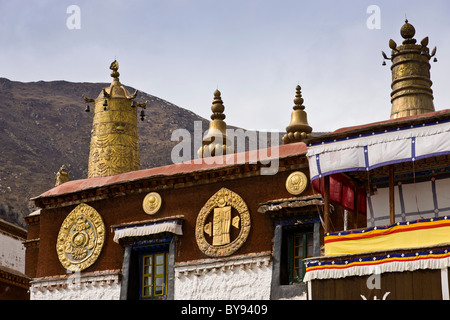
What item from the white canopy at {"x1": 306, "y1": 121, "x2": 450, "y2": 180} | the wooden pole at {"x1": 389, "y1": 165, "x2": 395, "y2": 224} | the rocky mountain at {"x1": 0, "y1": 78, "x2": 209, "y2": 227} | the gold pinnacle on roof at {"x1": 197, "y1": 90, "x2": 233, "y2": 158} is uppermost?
the rocky mountain at {"x1": 0, "y1": 78, "x2": 209, "y2": 227}

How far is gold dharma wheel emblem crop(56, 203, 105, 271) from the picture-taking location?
20.3 metres

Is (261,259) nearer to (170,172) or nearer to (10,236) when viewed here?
(170,172)

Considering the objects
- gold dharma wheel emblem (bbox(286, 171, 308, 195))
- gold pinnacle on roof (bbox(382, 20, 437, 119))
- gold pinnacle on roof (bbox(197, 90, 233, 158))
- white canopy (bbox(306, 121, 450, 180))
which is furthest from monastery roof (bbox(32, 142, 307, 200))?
gold pinnacle on roof (bbox(382, 20, 437, 119))

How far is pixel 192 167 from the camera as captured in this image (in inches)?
777

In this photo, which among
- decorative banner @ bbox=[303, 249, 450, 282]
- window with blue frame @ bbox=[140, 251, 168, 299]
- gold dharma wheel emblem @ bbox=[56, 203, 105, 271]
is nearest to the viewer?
decorative banner @ bbox=[303, 249, 450, 282]

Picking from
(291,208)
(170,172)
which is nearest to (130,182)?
(170,172)

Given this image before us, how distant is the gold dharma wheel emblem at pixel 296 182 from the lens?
18.2m

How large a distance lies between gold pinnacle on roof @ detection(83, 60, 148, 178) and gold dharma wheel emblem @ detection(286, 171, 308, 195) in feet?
29.2

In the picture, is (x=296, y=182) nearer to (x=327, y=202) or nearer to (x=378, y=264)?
(x=327, y=202)

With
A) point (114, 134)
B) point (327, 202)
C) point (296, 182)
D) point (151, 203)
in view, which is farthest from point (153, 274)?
point (114, 134)

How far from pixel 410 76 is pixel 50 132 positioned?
54.6 m

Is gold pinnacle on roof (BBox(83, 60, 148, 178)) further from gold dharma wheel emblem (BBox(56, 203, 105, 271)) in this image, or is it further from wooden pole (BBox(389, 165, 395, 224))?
wooden pole (BBox(389, 165, 395, 224))

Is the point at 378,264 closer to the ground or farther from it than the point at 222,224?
closer to the ground

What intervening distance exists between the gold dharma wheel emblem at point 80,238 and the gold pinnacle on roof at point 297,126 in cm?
675
